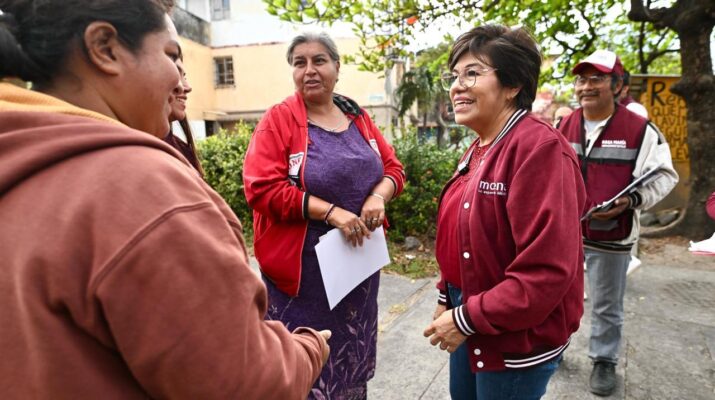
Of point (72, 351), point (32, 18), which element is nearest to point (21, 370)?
point (72, 351)

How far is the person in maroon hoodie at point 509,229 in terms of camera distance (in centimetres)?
139

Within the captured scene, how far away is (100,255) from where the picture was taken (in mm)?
677

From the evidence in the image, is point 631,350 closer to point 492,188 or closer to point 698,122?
point 492,188

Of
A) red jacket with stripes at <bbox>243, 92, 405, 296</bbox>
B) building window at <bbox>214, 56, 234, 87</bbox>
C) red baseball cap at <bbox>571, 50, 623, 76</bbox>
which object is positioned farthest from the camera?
building window at <bbox>214, 56, 234, 87</bbox>

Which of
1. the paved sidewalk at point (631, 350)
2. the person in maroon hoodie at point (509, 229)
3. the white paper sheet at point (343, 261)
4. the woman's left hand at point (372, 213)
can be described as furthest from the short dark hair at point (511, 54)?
the paved sidewalk at point (631, 350)

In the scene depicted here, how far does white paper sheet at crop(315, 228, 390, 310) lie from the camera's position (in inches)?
82.8

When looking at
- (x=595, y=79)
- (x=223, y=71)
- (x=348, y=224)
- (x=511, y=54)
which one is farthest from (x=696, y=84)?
(x=223, y=71)

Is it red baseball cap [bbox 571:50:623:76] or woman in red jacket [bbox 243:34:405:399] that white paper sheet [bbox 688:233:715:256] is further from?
red baseball cap [bbox 571:50:623:76]

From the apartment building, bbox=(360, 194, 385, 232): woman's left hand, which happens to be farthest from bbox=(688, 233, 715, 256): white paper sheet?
the apartment building

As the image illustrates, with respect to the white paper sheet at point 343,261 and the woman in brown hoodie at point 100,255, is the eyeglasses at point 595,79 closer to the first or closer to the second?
the white paper sheet at point 343,261

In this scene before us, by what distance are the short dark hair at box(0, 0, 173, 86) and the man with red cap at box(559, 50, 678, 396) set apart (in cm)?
283

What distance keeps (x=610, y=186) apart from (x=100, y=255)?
2.97 m

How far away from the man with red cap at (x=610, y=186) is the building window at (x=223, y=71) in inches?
644

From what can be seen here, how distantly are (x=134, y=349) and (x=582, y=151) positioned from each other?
300cm
